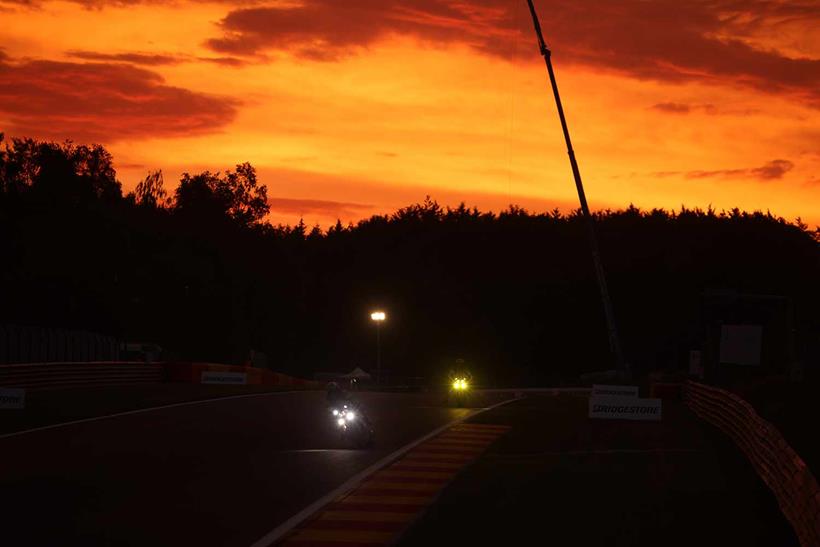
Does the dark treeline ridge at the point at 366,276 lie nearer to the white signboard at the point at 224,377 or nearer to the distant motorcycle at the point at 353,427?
the white signboard at the point at 224,377

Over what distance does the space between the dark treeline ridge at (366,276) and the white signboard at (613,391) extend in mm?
42315

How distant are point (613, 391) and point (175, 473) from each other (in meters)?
20.1

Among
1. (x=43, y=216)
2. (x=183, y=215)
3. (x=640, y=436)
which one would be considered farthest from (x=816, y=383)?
(x=183, y=215)

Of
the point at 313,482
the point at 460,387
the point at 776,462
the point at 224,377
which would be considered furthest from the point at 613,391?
the point at 224,377

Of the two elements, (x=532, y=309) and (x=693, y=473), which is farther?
(x=532, y=309)

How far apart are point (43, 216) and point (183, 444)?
72.4 meters

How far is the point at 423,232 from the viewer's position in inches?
5512

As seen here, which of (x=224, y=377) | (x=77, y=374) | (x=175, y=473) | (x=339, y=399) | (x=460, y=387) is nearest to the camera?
(x=175, y=473)

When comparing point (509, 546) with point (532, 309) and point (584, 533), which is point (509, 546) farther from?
point (532, 309)

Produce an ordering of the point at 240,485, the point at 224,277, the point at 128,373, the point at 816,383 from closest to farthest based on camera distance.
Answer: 1. the point at 240,485
2. the point at 816,383
3. the point at 128,373
4. the point at 224,277

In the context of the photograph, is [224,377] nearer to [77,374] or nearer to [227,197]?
[77,374]

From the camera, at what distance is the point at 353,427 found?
945 inches

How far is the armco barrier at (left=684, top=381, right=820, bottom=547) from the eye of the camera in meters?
11.7

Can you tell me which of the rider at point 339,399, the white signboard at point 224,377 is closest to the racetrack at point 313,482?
the rider at point 339,399
